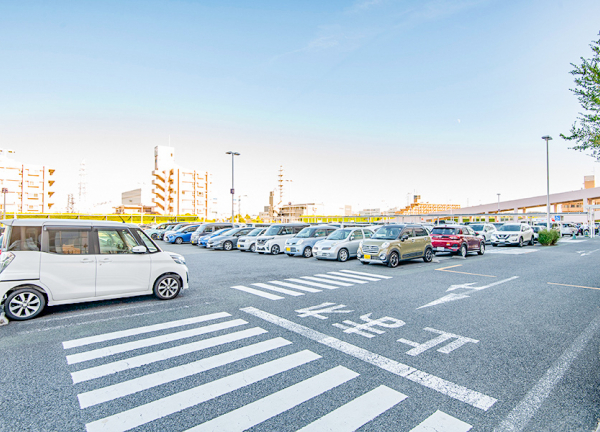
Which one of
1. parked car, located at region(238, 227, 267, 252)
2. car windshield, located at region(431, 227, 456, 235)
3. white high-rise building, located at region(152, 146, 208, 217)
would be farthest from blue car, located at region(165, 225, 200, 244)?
white high-rise building, located at region(152, 146, 208, 217)

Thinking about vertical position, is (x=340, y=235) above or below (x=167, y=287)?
above

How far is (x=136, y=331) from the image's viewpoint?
5.91 metres

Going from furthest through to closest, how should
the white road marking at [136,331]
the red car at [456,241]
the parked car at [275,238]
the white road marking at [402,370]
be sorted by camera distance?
the parked car at [275,238] → the red car at [456,241] → the white road marking at [136,331] → the white road marking at [402,370]

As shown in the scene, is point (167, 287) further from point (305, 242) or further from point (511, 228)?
point (511, 228)

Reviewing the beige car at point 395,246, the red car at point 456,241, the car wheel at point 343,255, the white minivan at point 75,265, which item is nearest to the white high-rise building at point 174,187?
the car wheel at point 343,255

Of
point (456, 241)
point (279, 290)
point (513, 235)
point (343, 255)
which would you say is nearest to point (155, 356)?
point (279, 290)

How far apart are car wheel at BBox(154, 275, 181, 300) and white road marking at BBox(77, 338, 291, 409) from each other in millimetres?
3830

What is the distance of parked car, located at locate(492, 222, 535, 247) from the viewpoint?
24.5 metres

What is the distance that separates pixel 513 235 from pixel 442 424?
2549 centimetres

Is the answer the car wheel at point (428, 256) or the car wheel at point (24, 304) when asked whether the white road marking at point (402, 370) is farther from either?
the car wheel at point (428, 256)

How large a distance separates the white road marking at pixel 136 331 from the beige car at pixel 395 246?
833 centimetres

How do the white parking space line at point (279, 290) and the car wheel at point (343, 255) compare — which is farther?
the car wheel at point (343, 255)

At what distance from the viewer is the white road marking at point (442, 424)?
316 cm

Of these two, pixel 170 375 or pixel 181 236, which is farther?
pixel 181 236
